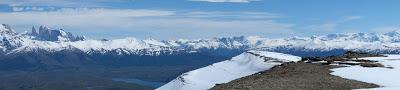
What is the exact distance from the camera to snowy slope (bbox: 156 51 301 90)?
319ft

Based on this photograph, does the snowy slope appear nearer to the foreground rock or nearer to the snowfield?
the snowfield

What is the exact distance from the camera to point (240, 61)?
11575 centimetres

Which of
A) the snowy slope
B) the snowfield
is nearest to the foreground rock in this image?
the snowfield

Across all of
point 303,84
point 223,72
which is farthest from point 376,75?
Result: point 223,72

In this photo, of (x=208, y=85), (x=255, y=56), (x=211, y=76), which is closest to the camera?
(x=208, y=85)

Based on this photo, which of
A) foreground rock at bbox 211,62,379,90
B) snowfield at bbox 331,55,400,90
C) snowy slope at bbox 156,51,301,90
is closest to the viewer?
foreground rock at bbox 211,62,379,90

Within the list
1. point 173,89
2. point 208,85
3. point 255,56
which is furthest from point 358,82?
point 255,56

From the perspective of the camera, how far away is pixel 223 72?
105 m

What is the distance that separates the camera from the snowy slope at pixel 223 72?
97.1 meters

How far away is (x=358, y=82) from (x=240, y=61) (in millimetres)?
56363

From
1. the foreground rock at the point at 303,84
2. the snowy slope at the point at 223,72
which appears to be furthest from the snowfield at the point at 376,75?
the snowy slope at the point at 223,72

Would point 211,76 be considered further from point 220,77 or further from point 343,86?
point 343,86

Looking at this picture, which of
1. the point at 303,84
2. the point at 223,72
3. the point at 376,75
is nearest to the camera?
the point at 303,84

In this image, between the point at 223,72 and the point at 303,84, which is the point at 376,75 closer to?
the point at 303,84
